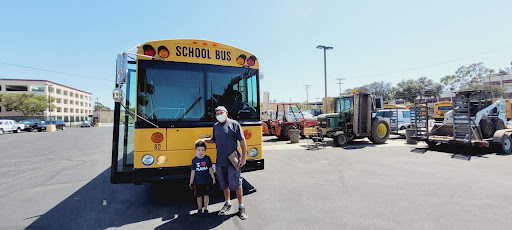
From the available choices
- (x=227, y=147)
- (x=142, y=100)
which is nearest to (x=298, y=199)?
(x=227, y=147)

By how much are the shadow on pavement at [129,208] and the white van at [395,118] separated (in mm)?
14611

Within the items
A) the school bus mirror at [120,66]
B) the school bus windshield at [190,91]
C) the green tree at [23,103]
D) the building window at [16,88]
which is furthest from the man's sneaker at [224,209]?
the building window at [16,88]

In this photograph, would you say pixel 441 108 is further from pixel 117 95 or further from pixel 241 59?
pixel 117 95

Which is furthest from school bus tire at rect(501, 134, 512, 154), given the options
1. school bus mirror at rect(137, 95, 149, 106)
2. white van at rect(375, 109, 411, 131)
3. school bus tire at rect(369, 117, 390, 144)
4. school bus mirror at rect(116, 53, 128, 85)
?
school bus mirror at rect(116, 53, 128, 85)

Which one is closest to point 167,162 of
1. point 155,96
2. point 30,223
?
point 155,96

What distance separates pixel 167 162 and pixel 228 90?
163 cm

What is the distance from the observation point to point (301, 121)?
14.7 metres

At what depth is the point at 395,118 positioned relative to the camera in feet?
54.3

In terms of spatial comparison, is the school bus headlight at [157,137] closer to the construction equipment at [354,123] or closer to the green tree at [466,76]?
the construction equipment at [354,123]

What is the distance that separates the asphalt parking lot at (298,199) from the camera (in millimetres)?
3475

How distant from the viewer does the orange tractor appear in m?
14.3

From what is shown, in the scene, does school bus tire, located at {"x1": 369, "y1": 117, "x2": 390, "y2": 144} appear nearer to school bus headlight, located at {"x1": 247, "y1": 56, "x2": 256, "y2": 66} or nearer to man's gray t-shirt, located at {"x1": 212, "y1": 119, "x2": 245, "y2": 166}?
school bus headlight, located at {"x1": 247, "y1": 56, "x2": 256, "y2": 66}

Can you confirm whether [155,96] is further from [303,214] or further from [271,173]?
[271,173]

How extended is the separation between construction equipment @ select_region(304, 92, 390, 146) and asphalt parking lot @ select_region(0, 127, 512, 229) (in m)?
4.09
